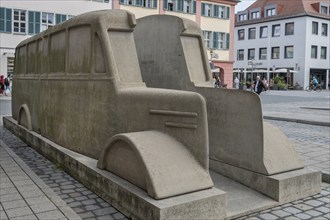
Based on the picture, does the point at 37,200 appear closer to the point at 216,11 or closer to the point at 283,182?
the point at 283,182

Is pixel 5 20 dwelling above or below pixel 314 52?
below

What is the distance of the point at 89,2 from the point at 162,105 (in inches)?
1247

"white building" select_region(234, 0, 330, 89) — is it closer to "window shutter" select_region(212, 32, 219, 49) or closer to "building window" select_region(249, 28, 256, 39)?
"building window" select_region(249, 28, 256, 39)

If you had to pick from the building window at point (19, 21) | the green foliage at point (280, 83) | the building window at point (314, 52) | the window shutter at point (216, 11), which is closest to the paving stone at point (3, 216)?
the building window at point (19, 21)

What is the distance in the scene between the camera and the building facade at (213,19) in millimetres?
40812

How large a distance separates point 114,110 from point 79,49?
1507 mm

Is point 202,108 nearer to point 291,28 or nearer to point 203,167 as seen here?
point 203,167

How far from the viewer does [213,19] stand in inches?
1743

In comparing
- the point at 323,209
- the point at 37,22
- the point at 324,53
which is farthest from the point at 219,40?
the point at 323,209

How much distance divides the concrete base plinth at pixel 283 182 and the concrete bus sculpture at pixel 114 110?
106cm

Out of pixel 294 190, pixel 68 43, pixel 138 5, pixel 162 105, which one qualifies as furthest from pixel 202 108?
pixel 138 5

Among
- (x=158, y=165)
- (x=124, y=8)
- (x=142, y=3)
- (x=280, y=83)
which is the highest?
(x=142, y=3)

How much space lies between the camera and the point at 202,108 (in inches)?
188

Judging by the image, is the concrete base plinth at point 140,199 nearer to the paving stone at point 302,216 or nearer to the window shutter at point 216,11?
the paving stone at point 302,216
